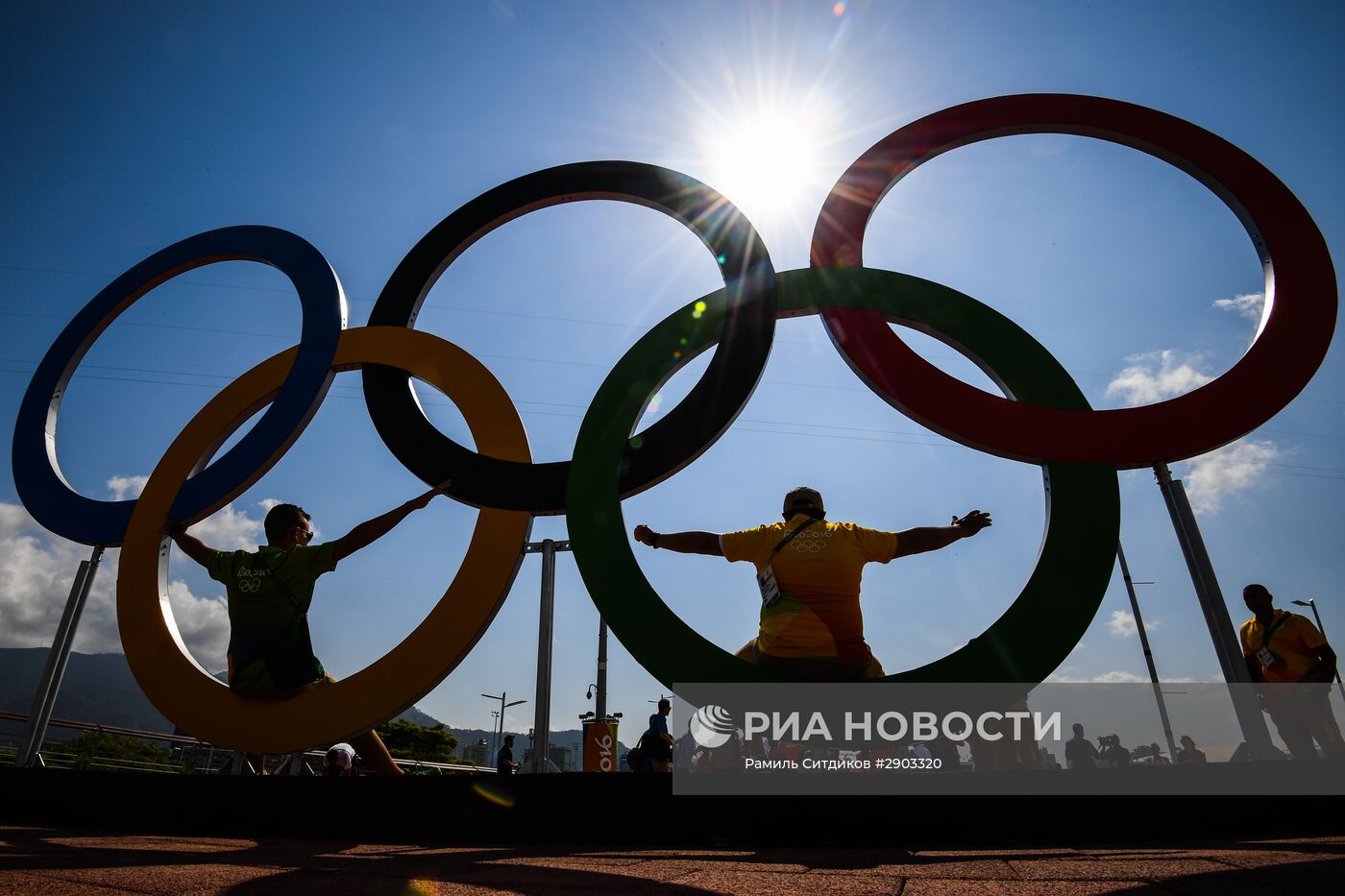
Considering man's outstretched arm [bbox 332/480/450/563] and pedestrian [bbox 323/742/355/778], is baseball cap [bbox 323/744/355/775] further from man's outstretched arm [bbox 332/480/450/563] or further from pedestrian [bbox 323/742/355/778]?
man's outstretched arm [bbox 332/480/450/563]

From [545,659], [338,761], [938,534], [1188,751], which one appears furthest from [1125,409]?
[1188,751]

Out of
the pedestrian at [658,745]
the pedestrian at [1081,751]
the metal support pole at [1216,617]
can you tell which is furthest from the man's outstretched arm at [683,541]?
the pedestrian at [1081,751]

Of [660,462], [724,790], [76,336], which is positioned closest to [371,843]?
[724,790]

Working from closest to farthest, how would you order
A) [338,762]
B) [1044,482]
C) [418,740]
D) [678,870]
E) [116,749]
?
[678,870]
[1044,482]
[338,762]
[116,749]
[418,740]

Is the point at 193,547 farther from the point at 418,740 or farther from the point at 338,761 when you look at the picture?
the point at 418,740

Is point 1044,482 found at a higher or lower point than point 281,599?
higher

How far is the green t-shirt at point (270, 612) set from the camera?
4652mm

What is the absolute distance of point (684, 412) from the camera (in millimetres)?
5332

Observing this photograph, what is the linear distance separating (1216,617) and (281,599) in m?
5.81

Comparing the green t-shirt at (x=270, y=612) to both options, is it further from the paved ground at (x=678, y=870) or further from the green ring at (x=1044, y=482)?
the green ring at (x=1044, y=482)

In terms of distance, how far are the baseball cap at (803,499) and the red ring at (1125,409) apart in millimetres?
919

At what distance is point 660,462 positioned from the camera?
5215 millimetres

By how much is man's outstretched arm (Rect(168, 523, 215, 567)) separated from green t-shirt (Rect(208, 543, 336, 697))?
1.29 ft

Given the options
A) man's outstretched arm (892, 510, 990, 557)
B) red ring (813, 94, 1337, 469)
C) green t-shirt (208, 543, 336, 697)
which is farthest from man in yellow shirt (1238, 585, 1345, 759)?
green t-shirt (208, 543, 336, 697)
